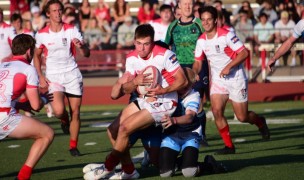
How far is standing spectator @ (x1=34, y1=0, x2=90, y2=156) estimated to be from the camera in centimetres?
1329

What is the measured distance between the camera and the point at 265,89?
22453 millimetres

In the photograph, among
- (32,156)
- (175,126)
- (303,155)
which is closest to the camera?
(32,156)

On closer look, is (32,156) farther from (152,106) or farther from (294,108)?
(294,108)

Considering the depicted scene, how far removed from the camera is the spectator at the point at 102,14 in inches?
1000

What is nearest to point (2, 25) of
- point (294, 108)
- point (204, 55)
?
point (204, 55)

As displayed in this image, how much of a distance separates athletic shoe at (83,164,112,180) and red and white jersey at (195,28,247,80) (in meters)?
3.44

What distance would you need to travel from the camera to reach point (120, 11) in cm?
2569

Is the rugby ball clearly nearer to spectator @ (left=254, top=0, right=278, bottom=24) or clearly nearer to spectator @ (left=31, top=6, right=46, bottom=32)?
spectator @ (left=31, top=6, right=46, bottom=32)

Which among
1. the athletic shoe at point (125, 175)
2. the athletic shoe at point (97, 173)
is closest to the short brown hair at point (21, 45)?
the athletic shoe at point (97, 173)

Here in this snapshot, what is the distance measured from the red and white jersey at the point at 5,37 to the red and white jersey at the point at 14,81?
7.41 m

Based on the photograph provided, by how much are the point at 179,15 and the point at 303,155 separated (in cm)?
408

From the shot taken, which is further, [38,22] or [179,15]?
[38,22]

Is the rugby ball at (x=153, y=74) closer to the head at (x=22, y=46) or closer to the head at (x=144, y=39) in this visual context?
the head at (x=144, y=39)

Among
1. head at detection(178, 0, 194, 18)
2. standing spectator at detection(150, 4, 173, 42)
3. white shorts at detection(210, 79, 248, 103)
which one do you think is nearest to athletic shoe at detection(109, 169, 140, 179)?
white shorts at detection(210, 79, 248, 103)
